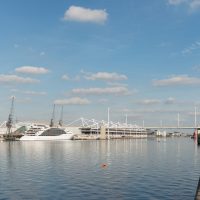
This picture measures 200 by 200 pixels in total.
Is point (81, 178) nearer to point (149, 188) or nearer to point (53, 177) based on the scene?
point (53, 177)

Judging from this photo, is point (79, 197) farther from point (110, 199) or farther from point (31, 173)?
point (31, 173)

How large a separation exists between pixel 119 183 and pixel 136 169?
2007 cm

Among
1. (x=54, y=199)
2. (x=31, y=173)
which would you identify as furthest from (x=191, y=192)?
(x=31, y=173)

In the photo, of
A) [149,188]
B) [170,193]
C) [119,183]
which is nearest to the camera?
[170,193]

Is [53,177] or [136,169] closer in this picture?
[53,177]

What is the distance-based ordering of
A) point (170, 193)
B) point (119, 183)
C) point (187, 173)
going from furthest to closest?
point (187, 173) < point (119, 183) < point (170, 193)

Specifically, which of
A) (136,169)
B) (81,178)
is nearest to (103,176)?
(81,178)

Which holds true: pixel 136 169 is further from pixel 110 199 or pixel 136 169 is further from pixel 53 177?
pixel 110 199

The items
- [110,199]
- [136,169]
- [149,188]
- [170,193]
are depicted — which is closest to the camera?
[110,199]

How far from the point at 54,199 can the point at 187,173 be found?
3370 cm

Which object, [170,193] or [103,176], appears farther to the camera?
[103,176]

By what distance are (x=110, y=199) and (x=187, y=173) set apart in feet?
96.2

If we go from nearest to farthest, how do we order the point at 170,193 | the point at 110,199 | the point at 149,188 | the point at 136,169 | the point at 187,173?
the point at 110,199, the point at 170,193, the point at 149,188, the point at 187,173, the point at 136,169

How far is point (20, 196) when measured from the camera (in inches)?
2093
